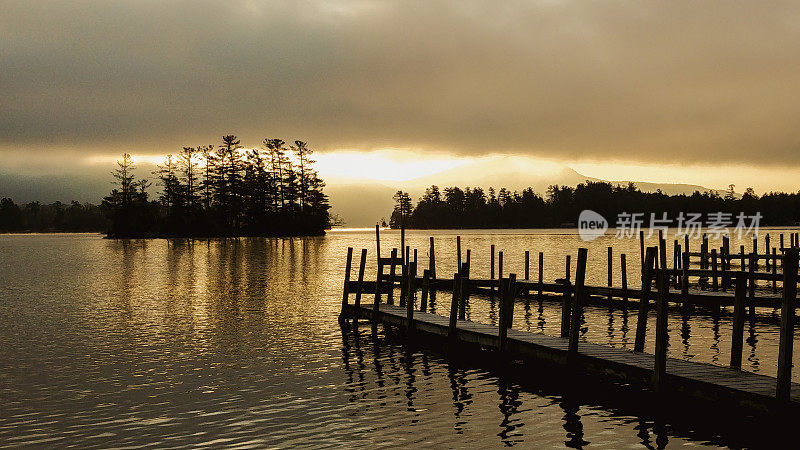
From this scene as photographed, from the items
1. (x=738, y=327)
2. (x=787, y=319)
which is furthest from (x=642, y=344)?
Answer: (x=787, y=319)

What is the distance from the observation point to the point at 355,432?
1478 cm

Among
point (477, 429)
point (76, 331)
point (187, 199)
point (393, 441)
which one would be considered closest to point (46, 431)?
point (393, 441)

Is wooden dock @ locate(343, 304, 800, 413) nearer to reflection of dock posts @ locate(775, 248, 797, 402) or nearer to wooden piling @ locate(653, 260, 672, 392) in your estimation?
wooden piling @ locate(653, 260, 672, 392)

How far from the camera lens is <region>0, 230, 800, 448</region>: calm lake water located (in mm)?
14680

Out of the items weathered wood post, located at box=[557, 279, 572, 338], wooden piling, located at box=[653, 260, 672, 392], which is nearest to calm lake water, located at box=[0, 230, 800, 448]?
wooden piling, located at box=[653, 260, 672, 392]

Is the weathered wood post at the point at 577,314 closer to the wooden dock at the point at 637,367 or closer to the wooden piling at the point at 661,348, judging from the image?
the wooden dock at the point at 637,367

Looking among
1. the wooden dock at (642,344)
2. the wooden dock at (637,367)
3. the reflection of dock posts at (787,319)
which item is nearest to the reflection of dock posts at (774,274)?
the wooden dock at (642,344)

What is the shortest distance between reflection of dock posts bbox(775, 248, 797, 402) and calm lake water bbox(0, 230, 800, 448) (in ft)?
4.64

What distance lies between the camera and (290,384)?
1923cm

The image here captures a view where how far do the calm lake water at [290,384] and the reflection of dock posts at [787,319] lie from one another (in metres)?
1.41

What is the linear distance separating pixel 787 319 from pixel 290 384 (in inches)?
460

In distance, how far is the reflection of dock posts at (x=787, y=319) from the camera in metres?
13.3

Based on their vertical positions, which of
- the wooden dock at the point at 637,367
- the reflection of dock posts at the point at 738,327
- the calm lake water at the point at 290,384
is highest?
the reflection of dock posts at the point at 738,327

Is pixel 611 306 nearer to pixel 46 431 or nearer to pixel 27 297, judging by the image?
pixel 46 431
